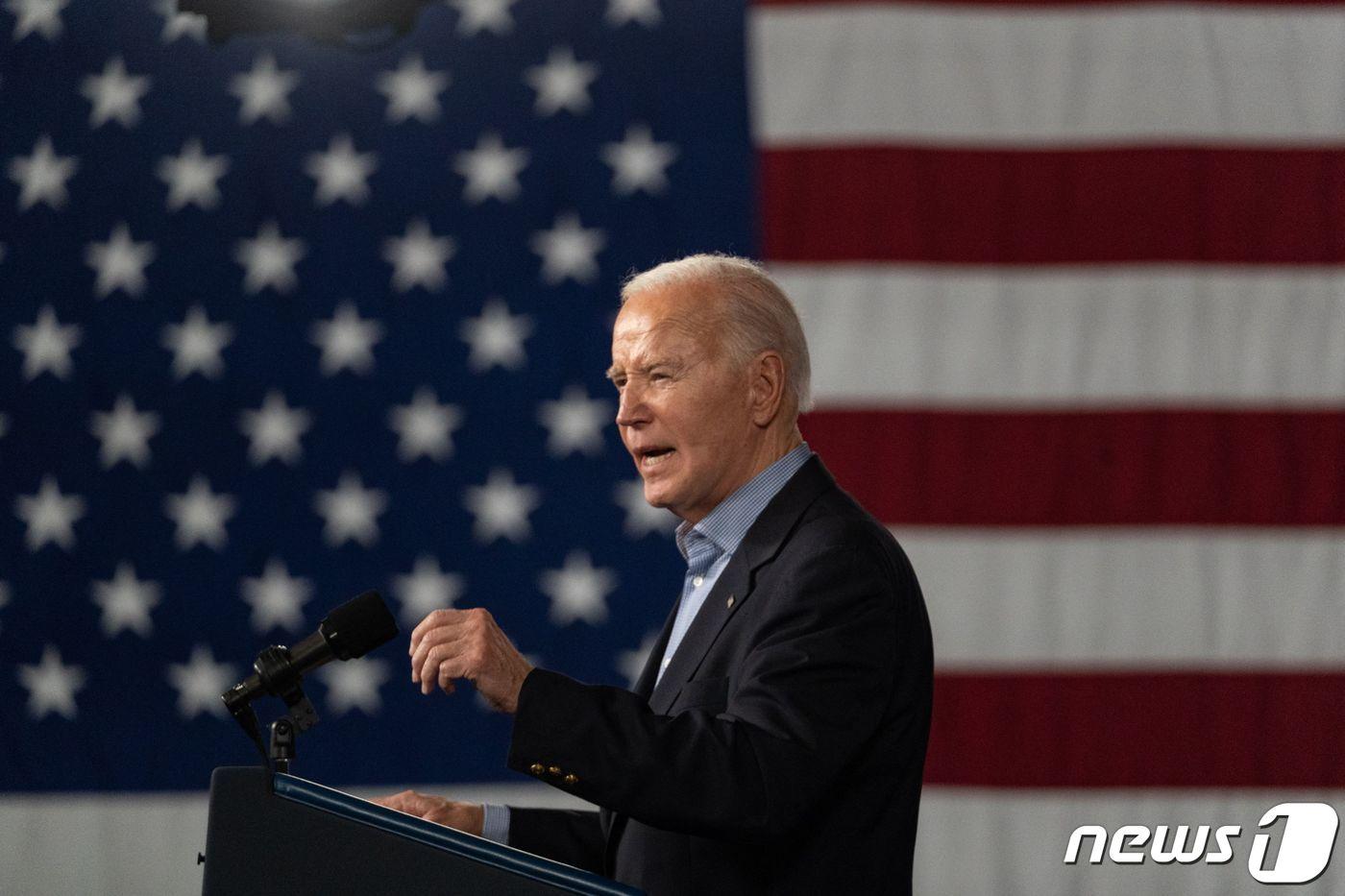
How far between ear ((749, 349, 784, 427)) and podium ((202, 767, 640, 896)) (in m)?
0.67

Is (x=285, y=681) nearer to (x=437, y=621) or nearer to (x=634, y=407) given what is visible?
(x=437, y=621)

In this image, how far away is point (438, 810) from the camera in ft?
5.13

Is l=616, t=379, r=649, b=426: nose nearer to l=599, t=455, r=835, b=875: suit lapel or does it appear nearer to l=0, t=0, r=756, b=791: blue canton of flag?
l=599, t=455, r=835, b=875: suit lapel

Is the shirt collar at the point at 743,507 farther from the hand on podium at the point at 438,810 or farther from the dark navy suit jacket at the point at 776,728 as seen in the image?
the hand on podium at the point at 438,810

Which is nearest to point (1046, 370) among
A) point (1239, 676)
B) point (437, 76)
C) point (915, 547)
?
point (915, 547)

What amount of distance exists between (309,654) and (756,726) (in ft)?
1.31

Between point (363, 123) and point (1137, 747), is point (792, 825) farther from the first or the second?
point (363, 123)

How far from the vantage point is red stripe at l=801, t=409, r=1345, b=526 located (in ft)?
9.19

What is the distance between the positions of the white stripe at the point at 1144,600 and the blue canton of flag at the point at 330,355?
65 cm

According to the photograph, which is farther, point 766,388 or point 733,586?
point 766,388

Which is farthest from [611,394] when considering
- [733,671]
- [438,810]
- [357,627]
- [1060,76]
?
[357,627]

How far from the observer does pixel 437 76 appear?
9.87 feet

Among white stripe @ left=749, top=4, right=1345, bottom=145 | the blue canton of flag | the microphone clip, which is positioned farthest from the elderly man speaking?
white stripe @ left=749, top=4, right=1345, bottom=145

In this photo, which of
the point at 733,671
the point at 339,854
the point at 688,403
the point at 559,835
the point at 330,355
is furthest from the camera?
the point at 330,355
